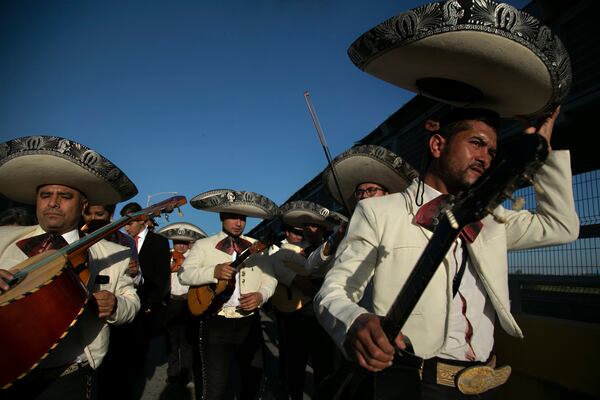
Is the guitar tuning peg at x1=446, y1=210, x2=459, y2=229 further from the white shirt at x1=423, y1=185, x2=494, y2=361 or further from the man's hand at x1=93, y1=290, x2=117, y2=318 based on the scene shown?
the man's hand at x1=93, y1=290, x2=117, y2=318

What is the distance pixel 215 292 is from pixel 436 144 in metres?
3.54

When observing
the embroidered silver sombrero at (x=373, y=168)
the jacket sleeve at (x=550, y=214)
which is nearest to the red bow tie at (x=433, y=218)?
the jacket sleeve at (x=550, y=214)

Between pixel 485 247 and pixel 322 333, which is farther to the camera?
pixel 322 333

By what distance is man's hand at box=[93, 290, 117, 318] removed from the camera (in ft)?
8.97

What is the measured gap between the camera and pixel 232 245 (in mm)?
5312

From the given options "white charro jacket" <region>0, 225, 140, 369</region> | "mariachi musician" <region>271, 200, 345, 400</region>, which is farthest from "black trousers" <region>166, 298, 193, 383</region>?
"white charro jacket" <region>0, 225, 140, 369</region>

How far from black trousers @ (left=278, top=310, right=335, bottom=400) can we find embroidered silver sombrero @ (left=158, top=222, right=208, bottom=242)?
22.6 ft

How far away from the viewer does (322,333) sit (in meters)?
4.81

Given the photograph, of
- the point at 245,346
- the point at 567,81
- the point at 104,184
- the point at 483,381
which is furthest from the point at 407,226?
the point at 245,346

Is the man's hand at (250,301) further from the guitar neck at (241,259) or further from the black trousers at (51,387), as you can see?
the black trousers at (51,387)

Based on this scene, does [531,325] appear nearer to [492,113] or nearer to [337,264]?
[492,113]

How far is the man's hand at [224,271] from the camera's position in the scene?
4785 millimetres

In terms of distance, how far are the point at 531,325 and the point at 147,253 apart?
4897mm

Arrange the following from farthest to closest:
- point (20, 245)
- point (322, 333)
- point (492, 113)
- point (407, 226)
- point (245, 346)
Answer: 1. point (322, 333)
2. point (245, 346)
3. point (20, 245)
4. point (492, 113)
5. point (407, 226)
